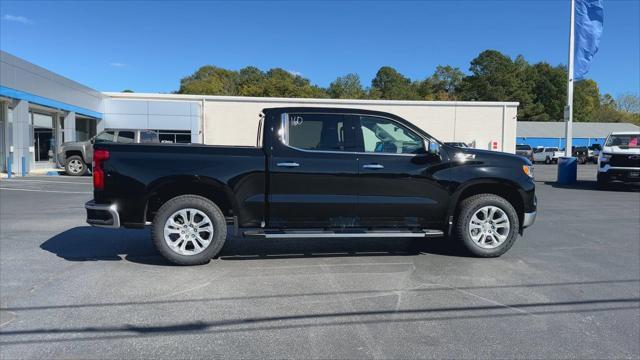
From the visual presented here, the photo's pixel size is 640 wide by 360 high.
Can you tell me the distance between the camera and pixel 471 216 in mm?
6352

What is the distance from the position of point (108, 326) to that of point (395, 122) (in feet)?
13.3

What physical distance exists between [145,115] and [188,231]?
88.5ft

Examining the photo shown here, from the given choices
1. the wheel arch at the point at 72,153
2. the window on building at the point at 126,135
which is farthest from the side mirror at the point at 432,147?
the wheel arch at the point at 72,153

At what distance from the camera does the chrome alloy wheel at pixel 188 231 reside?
585cm

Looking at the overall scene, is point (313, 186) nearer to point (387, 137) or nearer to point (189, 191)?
point (387, 137)

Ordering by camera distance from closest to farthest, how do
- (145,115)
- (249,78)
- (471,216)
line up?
1. (471,216)
2. (145,115)
3. (249,78)

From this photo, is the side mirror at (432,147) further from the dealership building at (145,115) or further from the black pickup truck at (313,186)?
the dealership building at (145,115)

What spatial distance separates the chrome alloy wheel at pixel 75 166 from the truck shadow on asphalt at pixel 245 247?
14.1m

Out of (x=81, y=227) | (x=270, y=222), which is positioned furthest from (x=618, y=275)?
(x=81, y=227)

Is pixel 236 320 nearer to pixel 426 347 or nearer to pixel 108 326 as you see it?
pixel 108 326

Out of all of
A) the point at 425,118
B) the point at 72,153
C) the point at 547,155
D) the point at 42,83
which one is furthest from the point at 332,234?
the point at 547,155

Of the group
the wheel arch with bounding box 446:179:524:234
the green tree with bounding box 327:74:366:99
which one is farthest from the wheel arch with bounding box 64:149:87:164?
the green tree with bounding box 327:74:366:99

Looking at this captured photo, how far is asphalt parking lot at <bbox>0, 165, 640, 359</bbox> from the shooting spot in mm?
3734

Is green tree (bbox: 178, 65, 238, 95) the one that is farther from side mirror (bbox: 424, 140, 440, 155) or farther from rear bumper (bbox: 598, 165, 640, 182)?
side mirror (bbox: 424, 140, 440, 155)
